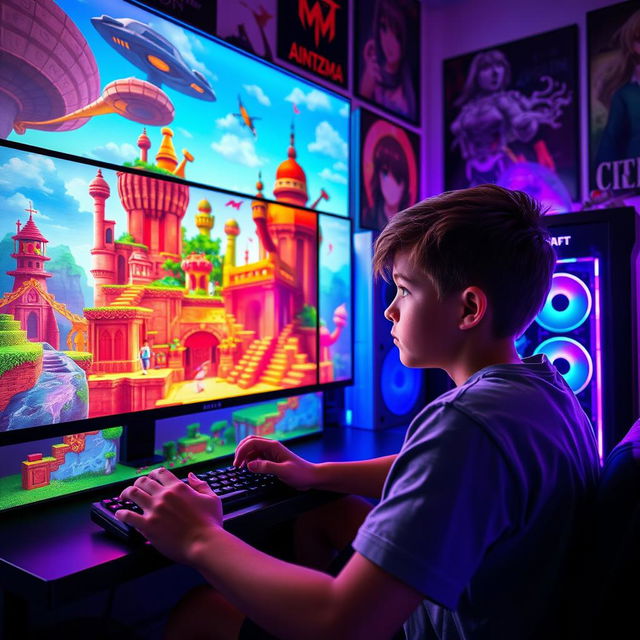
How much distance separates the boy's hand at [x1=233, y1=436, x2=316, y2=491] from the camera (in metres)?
0.96

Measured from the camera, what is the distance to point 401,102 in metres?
2.32

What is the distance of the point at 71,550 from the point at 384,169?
181cm

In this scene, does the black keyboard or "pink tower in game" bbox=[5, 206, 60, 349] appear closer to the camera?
the black keyboard

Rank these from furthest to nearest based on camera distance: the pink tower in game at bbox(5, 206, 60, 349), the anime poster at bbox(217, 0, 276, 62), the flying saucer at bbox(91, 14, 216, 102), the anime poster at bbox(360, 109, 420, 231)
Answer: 1. the anime poster at bbox(360, 109, 420, 231)
2. the anime poster at bbox(217, 0, 276, 62)
3. the flying saucer at bbox(91, 14, 216, 102)
4. the pink tower in game at bbox(5, 206, 60, 349)

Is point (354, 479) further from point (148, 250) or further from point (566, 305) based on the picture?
point (566, 305)

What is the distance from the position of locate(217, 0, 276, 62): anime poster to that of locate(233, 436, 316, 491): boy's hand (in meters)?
1.18

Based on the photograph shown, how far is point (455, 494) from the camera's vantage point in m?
0.49

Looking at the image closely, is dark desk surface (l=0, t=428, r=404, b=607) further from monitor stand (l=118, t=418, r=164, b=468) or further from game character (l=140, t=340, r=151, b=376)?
game character (l=140, t=340, r=151, b=376)

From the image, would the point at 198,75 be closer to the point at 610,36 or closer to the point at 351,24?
the point at 351,24

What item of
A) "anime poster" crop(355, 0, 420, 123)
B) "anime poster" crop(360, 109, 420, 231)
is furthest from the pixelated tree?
"anime poster" crop(355, 0, 420, 123)

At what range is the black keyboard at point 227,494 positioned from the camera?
76 cm

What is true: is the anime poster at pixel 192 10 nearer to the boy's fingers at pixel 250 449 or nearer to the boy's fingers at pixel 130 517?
the boy's fingers at pixel 250 449

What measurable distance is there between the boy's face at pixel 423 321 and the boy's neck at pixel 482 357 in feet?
0.05

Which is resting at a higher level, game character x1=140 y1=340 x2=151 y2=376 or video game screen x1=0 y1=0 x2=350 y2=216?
video game screen x1=0 y1=0 x2=350 y2=216
